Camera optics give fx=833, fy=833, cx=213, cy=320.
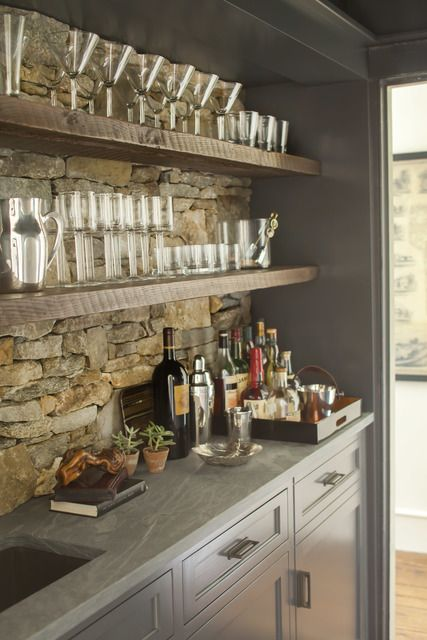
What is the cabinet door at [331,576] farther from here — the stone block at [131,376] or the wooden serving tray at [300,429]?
the stone block at [131,376]

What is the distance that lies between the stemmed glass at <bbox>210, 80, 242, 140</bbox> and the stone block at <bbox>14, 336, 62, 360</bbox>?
0.95 metres

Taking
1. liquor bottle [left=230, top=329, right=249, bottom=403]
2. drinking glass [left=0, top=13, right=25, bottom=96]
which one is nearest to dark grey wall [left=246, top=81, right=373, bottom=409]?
liquor bottle [left=230, top=329, right=249, bottom=403]

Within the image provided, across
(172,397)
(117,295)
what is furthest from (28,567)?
(172,397)

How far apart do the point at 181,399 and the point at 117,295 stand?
69 centimetres

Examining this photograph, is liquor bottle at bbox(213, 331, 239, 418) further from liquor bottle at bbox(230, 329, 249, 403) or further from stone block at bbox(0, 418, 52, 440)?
stone block at bbox(0, 418, 52, 440)

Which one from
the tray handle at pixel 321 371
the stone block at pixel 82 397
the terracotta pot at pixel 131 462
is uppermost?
the stone block at pixel 82 397

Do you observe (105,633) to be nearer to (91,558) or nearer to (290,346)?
(91,558)

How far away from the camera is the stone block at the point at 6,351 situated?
2.22m

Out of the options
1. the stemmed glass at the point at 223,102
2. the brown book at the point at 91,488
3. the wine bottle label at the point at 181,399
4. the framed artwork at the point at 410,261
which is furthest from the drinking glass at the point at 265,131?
the brown book at the point at 91,488

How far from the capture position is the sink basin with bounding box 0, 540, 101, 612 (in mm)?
1978

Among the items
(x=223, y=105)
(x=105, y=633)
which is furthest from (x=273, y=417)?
(x=105, y=633)

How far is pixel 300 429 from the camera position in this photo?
113 inches

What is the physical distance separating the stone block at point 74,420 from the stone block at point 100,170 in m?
0.71

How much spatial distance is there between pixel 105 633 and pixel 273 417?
56.2 inches
